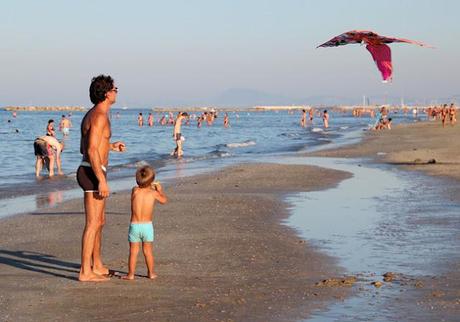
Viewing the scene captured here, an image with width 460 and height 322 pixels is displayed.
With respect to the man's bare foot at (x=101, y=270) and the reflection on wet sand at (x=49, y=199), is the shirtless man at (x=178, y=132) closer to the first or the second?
the reflection on wet sand at (x=49, y=199)

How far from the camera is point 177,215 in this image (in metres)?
13.0

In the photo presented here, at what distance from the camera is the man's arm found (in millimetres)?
7801

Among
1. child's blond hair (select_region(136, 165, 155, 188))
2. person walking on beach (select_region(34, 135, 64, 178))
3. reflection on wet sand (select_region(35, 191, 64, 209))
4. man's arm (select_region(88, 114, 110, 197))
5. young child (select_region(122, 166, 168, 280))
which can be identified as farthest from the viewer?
person walking on beach (select_region(34, 135, 64, 178))

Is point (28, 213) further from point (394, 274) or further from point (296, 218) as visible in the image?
point (394, 274)

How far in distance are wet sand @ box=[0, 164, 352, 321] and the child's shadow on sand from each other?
10mm

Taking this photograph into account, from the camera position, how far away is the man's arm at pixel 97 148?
307 inches

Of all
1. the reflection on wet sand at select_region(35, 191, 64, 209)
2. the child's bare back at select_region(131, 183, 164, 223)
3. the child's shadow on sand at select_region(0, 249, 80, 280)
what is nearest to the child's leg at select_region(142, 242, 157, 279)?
the child's bare back at select_region(131, 183, 164, 223)

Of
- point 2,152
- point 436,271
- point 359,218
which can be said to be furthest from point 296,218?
point 2,152

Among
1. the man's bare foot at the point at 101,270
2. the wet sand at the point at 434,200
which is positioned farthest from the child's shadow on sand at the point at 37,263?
the wet sand at the point at 434,200

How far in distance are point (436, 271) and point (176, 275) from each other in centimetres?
250

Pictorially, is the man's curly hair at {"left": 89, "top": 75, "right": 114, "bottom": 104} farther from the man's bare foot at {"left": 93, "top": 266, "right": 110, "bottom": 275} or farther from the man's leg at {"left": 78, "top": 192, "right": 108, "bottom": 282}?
the man's bare foot at {"left": 93, "top": 266, "right": 110, "bottom": 275}

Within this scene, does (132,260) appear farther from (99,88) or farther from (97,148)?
(99,88)

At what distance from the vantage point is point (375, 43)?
34.0ft

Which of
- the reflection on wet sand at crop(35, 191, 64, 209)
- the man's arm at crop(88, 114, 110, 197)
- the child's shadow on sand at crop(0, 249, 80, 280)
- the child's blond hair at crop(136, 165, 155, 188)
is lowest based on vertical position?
the reflection on wet sand at crop(35, 191, 64, 209)
